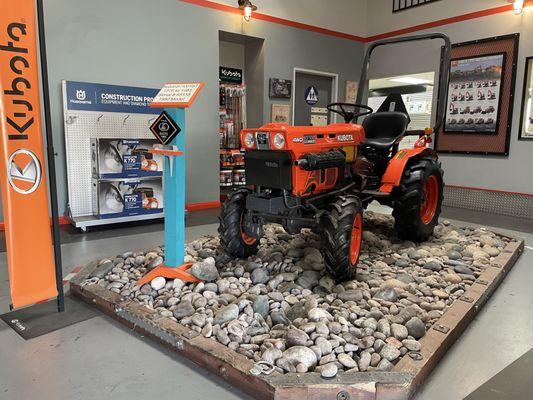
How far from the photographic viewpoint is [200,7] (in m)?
5.50

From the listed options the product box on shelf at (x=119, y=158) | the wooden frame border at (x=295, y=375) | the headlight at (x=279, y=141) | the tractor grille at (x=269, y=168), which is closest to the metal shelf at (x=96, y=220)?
the product box on shelf at (x=119, y=158)

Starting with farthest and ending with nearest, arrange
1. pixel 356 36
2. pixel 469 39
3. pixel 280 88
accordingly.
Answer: pixel 356 36
pixel 280 88
pixel 469 39

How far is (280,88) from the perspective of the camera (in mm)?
6520

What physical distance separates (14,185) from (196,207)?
140 inches

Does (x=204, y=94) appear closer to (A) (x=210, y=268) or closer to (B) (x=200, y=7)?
(B) (x=200, y=7)

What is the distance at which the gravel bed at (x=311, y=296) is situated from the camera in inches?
76.7

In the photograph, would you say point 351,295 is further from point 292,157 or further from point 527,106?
point 527,106

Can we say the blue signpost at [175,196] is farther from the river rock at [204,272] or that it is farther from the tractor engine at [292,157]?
the tractor engine at [292,157]

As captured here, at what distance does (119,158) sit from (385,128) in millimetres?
2955

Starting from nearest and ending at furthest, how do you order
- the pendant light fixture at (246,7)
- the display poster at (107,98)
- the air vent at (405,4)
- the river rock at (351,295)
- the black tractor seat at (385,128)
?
the river rock at (351,295)
the black tractor seat at (385,128)
the display poster at (107,98)
the pendant light fixture at (246,7)
the air vent at (405,4)

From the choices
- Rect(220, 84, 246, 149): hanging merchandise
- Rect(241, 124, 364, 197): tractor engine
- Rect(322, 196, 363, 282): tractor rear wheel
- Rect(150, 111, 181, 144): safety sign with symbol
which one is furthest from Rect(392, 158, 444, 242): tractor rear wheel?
Rect(220, 84, 246, 149): hanging merchandise

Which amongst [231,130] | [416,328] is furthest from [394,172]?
[231,130]

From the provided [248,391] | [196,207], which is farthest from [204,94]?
[248,391]

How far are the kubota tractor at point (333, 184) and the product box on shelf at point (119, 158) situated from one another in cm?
204
